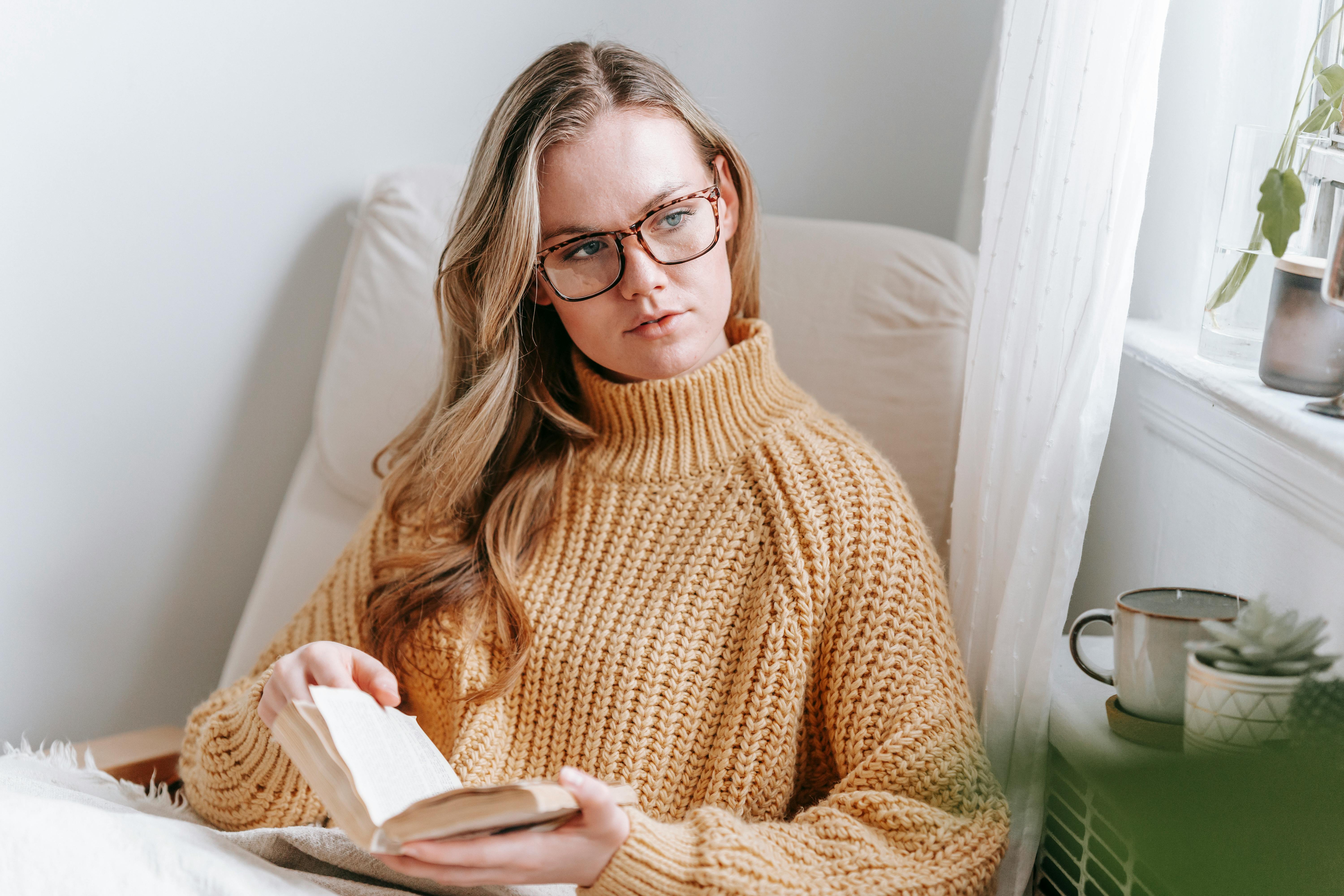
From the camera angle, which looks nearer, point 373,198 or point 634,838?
point 634,838

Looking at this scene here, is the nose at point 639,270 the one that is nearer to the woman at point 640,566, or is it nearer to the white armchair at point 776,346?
the woman at point 640,566

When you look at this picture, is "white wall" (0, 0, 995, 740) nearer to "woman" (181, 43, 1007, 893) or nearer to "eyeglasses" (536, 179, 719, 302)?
"woman" (181, 43, 1007, 893)

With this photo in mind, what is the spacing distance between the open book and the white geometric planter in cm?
38

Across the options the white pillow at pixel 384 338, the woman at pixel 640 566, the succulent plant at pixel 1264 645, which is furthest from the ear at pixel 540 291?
the succulent plant at pixel 1264 645

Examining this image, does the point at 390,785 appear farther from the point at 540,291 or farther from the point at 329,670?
the point at 540,291

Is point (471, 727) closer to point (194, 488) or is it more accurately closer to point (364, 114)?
point (194, 488)

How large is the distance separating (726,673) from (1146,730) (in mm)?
→ 340

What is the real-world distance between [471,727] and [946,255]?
31.1 inches

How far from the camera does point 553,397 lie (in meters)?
1.08

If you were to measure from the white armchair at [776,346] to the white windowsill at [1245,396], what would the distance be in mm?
273

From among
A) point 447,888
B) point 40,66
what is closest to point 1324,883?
point 447,888

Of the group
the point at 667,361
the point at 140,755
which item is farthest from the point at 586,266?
the point at 140,755

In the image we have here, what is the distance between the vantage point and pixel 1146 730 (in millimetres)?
722

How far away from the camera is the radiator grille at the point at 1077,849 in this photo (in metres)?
0.73
